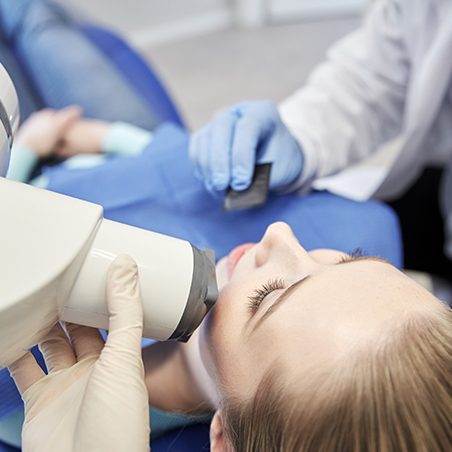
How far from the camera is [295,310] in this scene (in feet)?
1.99

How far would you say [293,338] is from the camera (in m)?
0.59

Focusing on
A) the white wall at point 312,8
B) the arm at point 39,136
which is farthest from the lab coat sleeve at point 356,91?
the white wall at point 312,8

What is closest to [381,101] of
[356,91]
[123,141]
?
[356,91]

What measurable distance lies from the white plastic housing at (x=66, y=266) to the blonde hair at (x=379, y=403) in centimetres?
15

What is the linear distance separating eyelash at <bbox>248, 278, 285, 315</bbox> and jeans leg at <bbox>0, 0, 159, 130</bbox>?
0.77m

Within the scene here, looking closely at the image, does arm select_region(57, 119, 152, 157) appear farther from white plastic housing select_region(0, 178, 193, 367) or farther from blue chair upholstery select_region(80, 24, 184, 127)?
white plastic housing select_region(0, 178, 193, 367)

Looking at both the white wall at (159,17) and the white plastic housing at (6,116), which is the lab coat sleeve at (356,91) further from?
the white wall at (159,17)

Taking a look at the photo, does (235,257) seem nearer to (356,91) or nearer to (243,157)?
(243,157)

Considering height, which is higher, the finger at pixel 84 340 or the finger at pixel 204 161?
the finger at pixel 204 161

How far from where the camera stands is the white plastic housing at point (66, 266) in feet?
1.58

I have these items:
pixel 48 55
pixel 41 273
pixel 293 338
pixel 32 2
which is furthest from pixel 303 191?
pixel 32 2

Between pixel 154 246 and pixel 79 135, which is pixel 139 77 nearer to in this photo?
pixel 79 135

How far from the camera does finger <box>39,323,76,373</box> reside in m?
0.62

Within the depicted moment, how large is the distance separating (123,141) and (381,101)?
0.55 m
